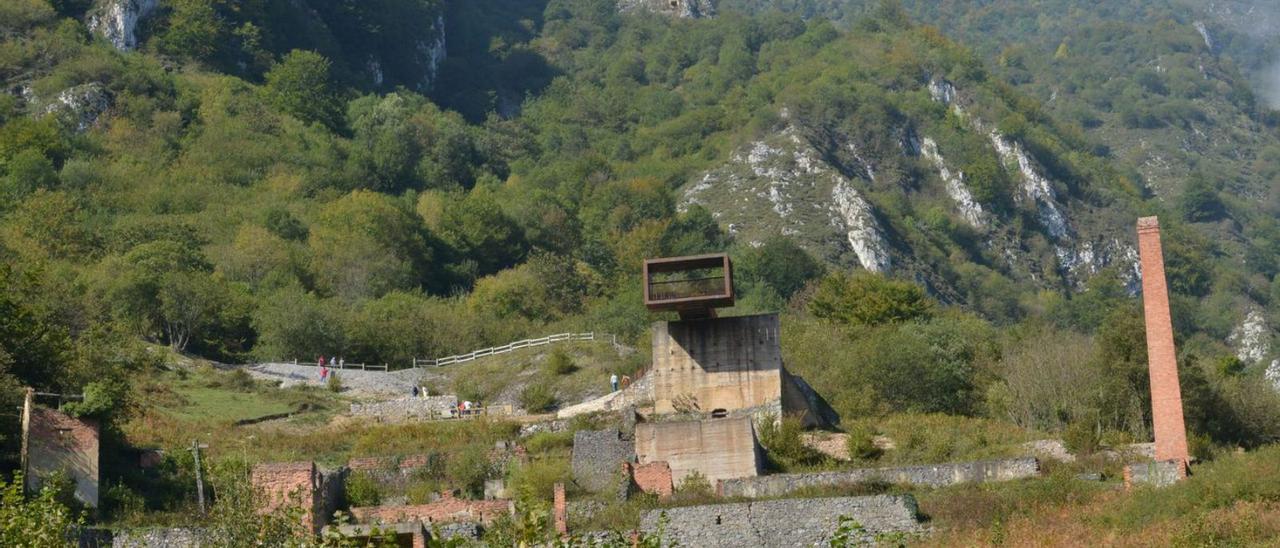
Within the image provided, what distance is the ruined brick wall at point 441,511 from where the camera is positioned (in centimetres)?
4072

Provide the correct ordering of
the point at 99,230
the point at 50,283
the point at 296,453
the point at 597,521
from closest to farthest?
1. the point at 597,521
2. the point at 296,453
3. the point at 50,283
4. the point at 99,230

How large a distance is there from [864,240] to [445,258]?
23857 millimetres

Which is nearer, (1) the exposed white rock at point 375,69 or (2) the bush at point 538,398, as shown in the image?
(2) the bush at point 538,398

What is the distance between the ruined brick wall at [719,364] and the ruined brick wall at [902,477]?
301 inches

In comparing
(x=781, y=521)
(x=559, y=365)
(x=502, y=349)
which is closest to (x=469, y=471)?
(x=781, y=521)

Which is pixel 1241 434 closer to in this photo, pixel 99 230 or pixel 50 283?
pixel 50 283

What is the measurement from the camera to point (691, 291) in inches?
2077

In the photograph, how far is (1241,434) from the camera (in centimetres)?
5338

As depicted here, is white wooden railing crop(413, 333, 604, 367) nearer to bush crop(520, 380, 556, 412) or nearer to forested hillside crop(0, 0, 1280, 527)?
forested hillside crop(0, 0, 1280, 527)

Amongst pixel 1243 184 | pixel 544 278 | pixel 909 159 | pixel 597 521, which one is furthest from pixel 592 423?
pixel 1243 184

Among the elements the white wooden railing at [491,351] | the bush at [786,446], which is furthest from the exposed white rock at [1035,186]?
the bush at [786,446]

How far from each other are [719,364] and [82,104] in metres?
66.8

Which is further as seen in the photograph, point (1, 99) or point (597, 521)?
point (1, 99)

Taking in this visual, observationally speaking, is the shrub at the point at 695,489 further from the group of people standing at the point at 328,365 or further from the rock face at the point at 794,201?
the rock face at the point at 794,201
